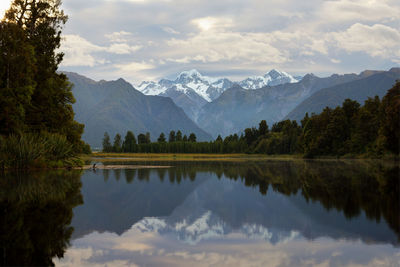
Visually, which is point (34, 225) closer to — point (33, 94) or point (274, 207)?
point (274, 207)

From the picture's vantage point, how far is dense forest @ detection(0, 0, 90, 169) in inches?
1711

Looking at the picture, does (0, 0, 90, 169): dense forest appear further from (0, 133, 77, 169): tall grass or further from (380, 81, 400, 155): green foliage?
(380, 81, 400, 155): green foliage

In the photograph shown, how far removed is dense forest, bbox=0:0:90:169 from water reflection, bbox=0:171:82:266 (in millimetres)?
20192

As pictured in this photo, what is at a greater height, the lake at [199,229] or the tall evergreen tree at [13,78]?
the tall evergreen tree at [13,78]

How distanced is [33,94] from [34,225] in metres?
40.5

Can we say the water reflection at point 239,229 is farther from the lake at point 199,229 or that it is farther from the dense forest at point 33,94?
the dense forest at point 33,94

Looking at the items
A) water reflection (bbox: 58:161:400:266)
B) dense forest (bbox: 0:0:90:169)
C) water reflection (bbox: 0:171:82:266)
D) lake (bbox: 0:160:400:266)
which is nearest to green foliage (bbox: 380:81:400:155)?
dense forest (bbox: 0:0:90:169)

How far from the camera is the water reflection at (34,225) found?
421 inches

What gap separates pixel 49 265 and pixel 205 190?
1998 cm

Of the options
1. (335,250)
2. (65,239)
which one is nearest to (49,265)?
(65,239)

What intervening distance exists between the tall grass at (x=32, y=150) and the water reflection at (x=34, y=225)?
59.7 feet

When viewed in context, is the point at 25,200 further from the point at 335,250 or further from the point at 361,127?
the point at 361,127

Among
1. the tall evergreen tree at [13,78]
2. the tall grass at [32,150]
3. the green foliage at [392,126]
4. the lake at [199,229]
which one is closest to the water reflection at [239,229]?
the lake at [199,229]

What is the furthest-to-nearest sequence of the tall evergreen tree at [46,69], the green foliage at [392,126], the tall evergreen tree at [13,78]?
1. the green foliage at [392,126]
2. the tall evergreen tree at [46,69]
3. the tall evergreen tree at [13,78]
